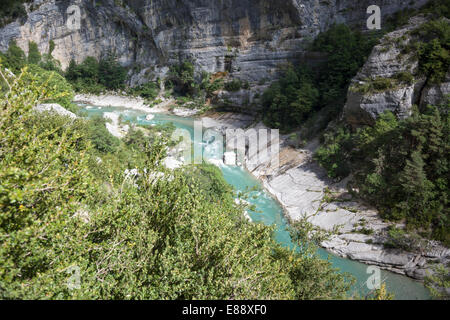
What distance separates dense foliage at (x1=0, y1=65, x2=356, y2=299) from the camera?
4.80 metres

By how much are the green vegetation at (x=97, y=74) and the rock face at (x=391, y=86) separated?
1672 inches

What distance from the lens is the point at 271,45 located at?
37000mm

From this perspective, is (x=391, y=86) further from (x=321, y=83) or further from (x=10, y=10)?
(x=10, y=10)

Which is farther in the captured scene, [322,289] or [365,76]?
[365,76]

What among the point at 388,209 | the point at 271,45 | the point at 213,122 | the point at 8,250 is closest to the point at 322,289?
the point at 8,250

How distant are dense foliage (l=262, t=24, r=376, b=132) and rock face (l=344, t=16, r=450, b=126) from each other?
4.02 meters

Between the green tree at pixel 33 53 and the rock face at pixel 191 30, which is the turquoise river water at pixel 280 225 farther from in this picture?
the green tree at pixel 33 53

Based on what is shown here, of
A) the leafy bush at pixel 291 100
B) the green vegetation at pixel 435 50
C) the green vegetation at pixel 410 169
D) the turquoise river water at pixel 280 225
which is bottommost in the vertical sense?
A: the turquoise river water at pixel 280 225

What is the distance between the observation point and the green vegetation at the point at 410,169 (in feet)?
50.8

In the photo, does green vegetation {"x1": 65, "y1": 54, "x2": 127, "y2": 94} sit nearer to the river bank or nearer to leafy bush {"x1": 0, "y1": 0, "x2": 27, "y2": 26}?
leafy bush {"x1": 0, "y1": 0, "x2": 27, "y2": 26}

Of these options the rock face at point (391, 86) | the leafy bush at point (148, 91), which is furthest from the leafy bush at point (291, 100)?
the leafy bush at point (148, 91)

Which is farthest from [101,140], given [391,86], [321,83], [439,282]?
[321,83]
